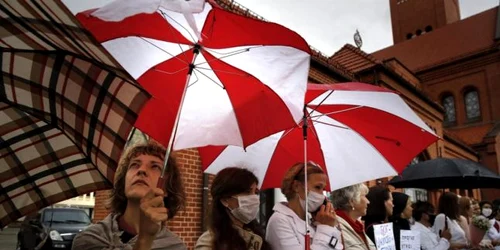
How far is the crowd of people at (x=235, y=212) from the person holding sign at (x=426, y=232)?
585 mm

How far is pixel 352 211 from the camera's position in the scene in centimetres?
366

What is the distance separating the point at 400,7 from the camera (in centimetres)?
4547

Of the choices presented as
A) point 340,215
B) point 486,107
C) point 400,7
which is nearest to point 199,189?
point 340,215

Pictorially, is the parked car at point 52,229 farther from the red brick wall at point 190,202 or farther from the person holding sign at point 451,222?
the person holding sign at point 451,222

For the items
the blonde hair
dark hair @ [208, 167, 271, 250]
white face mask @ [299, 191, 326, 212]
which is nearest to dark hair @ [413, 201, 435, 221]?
the blonde hair

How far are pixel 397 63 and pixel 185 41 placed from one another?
15215 mm

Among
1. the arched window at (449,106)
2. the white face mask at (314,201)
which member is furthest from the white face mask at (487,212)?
the arched window at (449,106)

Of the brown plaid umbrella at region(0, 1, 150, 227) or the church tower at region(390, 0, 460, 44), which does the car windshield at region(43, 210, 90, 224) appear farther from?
the church tower at region(390, 0, 460, 44)

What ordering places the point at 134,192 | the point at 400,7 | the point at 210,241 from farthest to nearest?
1. the point at 400,7
2. the point at 210,241
3. the point at 134,192

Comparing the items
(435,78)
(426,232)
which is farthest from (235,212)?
(435,78)

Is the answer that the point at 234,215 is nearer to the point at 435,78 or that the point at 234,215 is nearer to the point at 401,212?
the point at 401,212

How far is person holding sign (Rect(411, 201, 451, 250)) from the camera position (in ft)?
16.3

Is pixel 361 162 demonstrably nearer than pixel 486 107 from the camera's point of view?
Yes

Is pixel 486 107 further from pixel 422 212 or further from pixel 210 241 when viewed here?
pixel 210 241
